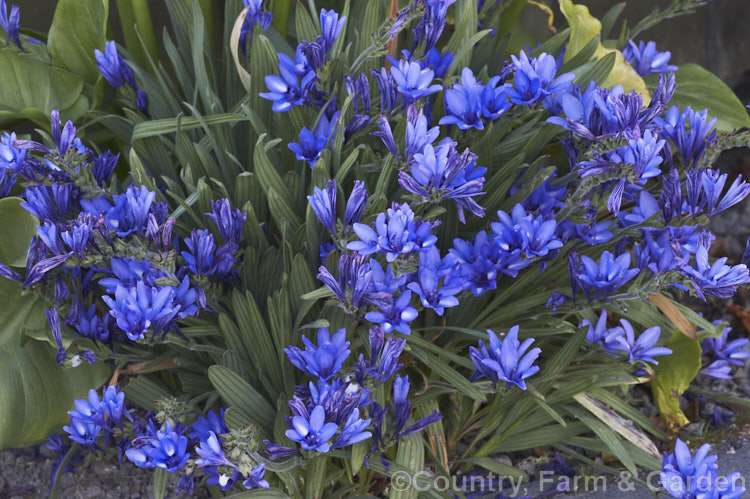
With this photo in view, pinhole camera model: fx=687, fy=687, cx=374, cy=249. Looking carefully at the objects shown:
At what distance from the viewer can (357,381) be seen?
101 centimetres

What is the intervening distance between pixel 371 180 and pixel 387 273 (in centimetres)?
34

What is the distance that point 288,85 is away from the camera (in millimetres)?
1189

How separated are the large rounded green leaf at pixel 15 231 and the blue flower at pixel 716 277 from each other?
1.13 m

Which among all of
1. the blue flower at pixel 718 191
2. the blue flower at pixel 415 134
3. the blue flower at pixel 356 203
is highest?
the blue flower at pixel 415 134

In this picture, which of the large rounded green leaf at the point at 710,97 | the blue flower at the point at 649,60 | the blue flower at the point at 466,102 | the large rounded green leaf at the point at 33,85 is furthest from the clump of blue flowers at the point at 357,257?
the large rounded green leaf at the point at 710,97

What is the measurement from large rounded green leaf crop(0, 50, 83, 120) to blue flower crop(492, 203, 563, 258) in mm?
1045

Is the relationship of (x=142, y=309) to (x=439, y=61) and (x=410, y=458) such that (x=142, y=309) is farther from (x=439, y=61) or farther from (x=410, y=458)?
(x=439, y=61)

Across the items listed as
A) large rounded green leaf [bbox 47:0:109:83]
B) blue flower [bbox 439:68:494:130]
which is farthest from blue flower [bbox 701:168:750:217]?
large rounded green leaf [bbox 47:0:109:83]

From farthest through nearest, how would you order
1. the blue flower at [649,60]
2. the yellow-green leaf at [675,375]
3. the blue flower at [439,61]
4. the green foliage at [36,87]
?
the blue flower at [649,60] < the green foliage at [36,87] < the yellow-green leaf at [675,375] < the blue flower at [439,61]

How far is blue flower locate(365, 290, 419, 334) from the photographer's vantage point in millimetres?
994

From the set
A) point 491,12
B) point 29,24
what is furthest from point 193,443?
point 29,24

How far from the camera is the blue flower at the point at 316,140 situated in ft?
3.93

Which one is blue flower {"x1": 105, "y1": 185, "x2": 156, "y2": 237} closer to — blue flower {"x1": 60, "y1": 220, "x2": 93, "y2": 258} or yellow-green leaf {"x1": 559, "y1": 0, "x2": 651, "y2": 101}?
blue flower {"x1": 60, "y1": 220, "x2": 93, "y2": 258}

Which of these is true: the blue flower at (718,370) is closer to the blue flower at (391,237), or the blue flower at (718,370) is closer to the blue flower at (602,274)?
the blue flower at (602,274)
